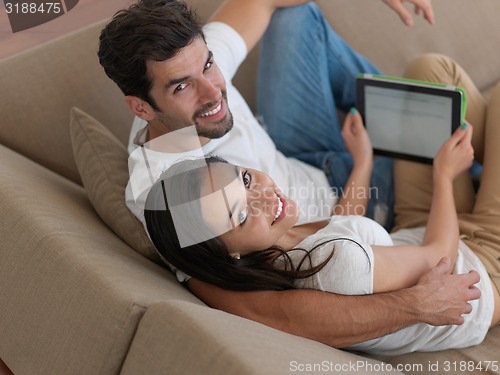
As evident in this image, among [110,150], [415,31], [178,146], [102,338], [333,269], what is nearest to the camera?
[102,338]

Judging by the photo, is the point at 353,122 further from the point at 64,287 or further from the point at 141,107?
the point at 64,287

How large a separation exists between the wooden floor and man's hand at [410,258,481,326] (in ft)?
2.39

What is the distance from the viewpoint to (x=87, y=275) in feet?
3.58

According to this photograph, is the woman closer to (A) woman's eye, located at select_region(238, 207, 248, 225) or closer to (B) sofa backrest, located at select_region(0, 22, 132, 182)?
(A) woman's eye, located at select_region(238, 207, 248, 225)

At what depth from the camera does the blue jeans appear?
1.66m

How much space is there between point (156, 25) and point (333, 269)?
497mm

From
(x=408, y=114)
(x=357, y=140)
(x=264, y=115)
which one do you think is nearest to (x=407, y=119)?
(x=408, y=114)

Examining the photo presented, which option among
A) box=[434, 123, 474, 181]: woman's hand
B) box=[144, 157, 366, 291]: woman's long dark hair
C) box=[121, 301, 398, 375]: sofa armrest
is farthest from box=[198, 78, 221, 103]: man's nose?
box=[434, 123, 474, 181]: woman's hand

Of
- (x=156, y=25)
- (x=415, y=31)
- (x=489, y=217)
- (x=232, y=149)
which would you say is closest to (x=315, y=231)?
(x=232, y=149)

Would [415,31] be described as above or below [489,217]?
above

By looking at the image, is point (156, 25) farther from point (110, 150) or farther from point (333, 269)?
point (333, 269)

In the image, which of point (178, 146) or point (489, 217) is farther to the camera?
point (489, 217)

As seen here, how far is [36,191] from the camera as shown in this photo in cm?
130

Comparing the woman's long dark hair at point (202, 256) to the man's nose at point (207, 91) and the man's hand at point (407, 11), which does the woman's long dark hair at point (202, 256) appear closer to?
the man's nose at point (207, 91)
